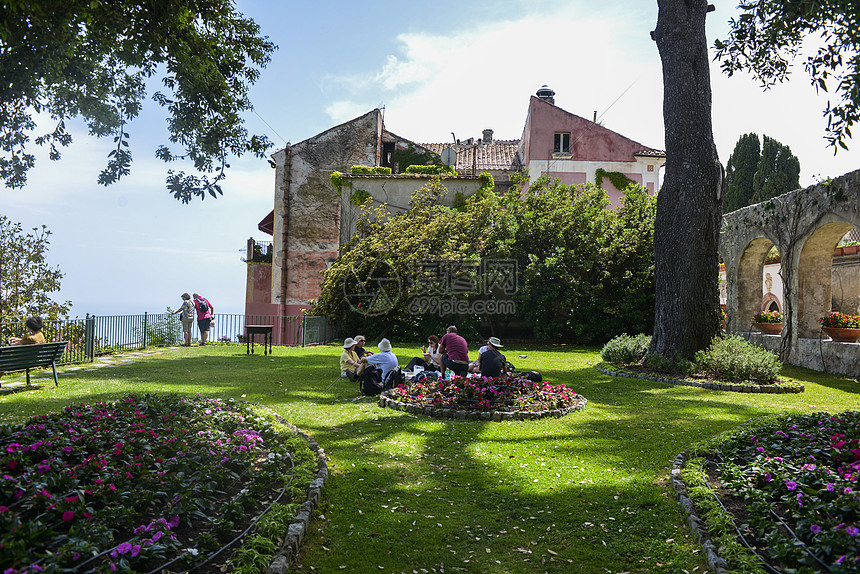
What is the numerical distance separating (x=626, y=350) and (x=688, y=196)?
13.6 feet

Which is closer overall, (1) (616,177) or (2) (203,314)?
(2) (203,314)

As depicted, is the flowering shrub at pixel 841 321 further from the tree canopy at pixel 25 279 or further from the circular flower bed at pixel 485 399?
the tree canopy at pixel 25 279

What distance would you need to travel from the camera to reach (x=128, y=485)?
4.41m

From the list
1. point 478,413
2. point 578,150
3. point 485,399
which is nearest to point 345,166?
point 578,150

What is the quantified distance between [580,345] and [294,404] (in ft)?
49.9

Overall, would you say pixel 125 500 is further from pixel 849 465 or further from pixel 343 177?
pixel 343 177

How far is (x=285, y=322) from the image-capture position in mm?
27188

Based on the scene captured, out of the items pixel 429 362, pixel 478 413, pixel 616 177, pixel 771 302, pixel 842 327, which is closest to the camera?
pixel 478 413

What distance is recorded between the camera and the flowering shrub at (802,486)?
3.56 metres

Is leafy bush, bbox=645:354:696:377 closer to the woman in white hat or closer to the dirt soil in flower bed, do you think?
the dirt soil in flower bed

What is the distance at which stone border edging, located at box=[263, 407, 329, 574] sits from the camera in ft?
12.3

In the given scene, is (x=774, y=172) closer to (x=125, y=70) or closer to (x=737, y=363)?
(x=737, y=363)

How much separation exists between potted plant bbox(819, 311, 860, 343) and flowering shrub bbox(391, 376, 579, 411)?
7.48 metres

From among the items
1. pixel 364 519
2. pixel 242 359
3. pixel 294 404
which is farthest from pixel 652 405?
pixel 242 359
